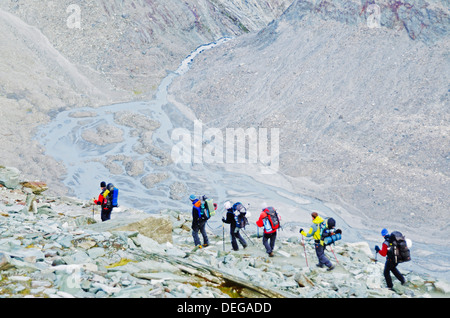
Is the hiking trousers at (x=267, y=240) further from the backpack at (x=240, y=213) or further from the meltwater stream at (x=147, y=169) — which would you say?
the meltwater stream at (x=147, y=169)

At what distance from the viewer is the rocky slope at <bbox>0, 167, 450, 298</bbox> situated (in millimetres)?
7387

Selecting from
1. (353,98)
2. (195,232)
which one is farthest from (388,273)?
(353,98)

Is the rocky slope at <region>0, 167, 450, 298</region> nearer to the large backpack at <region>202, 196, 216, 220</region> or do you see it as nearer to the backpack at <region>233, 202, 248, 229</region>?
the backpack at <region>233, 202, 248, 229</region>

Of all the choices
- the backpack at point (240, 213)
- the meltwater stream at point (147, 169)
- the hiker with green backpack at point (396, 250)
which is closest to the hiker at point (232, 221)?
the backpack at point (240, 213)

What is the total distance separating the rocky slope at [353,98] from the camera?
28688 mm

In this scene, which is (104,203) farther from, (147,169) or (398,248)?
(147,169)

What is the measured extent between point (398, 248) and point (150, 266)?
18.1 feet

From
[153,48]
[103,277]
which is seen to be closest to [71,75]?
[153,48]

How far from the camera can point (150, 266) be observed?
8.72 metres

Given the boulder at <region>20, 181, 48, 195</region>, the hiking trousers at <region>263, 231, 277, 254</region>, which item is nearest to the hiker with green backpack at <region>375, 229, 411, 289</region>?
the hiking trousers at <region>263, 231, 277, 254</region>

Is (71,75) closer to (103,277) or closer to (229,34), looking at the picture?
(229,34)

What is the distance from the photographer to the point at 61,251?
8.96 meters

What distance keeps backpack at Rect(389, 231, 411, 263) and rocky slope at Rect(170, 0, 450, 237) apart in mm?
15886
